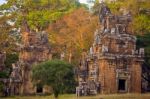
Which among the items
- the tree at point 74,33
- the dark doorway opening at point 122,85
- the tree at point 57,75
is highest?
the tree at point 74,33

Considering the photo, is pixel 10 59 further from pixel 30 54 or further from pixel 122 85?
pixel 122 85

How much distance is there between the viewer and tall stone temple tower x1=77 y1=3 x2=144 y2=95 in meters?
37.4

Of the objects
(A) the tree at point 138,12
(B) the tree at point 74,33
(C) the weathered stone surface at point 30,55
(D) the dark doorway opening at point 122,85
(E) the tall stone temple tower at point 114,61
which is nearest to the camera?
(E) the tall stone temple tower at point 114,61

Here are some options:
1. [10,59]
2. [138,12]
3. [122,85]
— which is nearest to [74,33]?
[10,59]

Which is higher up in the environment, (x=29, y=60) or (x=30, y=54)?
(x=30, y=54)

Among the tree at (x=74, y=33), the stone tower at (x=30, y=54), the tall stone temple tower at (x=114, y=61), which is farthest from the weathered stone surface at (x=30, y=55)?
the tree at (x=74, y=33)

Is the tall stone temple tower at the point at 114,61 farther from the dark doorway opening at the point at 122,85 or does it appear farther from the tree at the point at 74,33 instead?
the tree at the point at 74,33

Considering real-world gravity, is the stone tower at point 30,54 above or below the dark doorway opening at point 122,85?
above

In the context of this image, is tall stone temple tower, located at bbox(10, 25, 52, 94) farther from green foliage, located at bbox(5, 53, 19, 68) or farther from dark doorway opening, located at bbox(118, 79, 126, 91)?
green foliage, located at bbox(5, 53, 19, 68)

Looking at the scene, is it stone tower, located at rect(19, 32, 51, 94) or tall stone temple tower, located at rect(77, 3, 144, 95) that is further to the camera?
stone tower, located at rect(19, 32, 51, 94)

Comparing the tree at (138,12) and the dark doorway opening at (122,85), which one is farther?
the tree at (138,12)

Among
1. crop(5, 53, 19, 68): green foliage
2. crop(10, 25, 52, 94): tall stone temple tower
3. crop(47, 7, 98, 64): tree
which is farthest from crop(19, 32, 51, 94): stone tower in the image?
crop(5, 53, 19, 68): green foliage

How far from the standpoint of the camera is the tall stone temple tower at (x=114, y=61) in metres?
37.4

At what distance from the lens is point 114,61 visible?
124 feet
